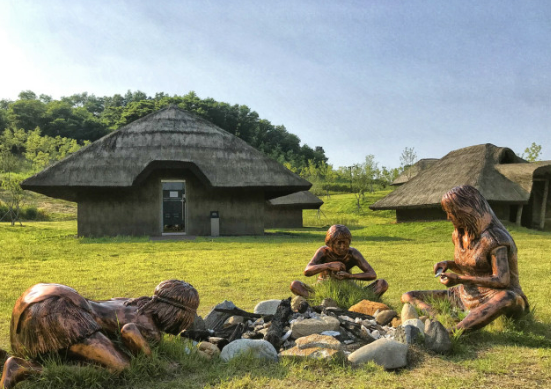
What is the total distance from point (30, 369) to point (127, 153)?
1424 centimetres

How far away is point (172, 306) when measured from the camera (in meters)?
3.24

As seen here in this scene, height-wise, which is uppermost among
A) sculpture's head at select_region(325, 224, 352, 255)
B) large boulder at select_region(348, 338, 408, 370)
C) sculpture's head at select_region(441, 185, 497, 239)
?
sculpture's head at select_region(441, 185, 497, 239)

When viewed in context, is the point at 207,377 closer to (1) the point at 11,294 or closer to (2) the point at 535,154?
(1) the point at 11,294

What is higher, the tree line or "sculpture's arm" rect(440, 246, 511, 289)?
the tree line

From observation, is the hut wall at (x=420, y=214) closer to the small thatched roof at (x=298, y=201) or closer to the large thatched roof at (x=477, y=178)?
the large thatched roof at (x=477, y=178)

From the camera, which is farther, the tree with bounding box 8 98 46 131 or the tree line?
the tree with bounding box 8 98 46 131

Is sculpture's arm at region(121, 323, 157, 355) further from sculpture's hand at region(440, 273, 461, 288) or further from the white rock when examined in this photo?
sculpture's hand at region(440, 273, 461, 288)

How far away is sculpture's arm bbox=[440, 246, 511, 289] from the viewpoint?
3988mm

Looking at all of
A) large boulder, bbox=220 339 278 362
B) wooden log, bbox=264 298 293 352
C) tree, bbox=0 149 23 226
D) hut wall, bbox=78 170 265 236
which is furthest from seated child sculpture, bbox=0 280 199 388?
tree, bbox=0 149 23 226

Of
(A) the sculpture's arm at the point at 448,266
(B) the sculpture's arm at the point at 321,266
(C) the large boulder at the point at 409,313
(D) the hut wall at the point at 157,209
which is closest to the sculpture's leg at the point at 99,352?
(C) the large boulder at the point at 409,313

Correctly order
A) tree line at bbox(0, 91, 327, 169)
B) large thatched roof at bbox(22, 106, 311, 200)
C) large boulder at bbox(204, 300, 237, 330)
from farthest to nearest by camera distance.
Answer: tree line at bbox(0, 91, 327, 169), large thatched roof at bbox(22, 106, 311, 200), large boulder at bbox(204, 300, 237, 330)

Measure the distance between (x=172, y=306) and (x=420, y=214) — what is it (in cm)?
1877

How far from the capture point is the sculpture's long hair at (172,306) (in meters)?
3.21

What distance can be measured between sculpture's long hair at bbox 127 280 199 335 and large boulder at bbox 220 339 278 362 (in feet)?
1.42
